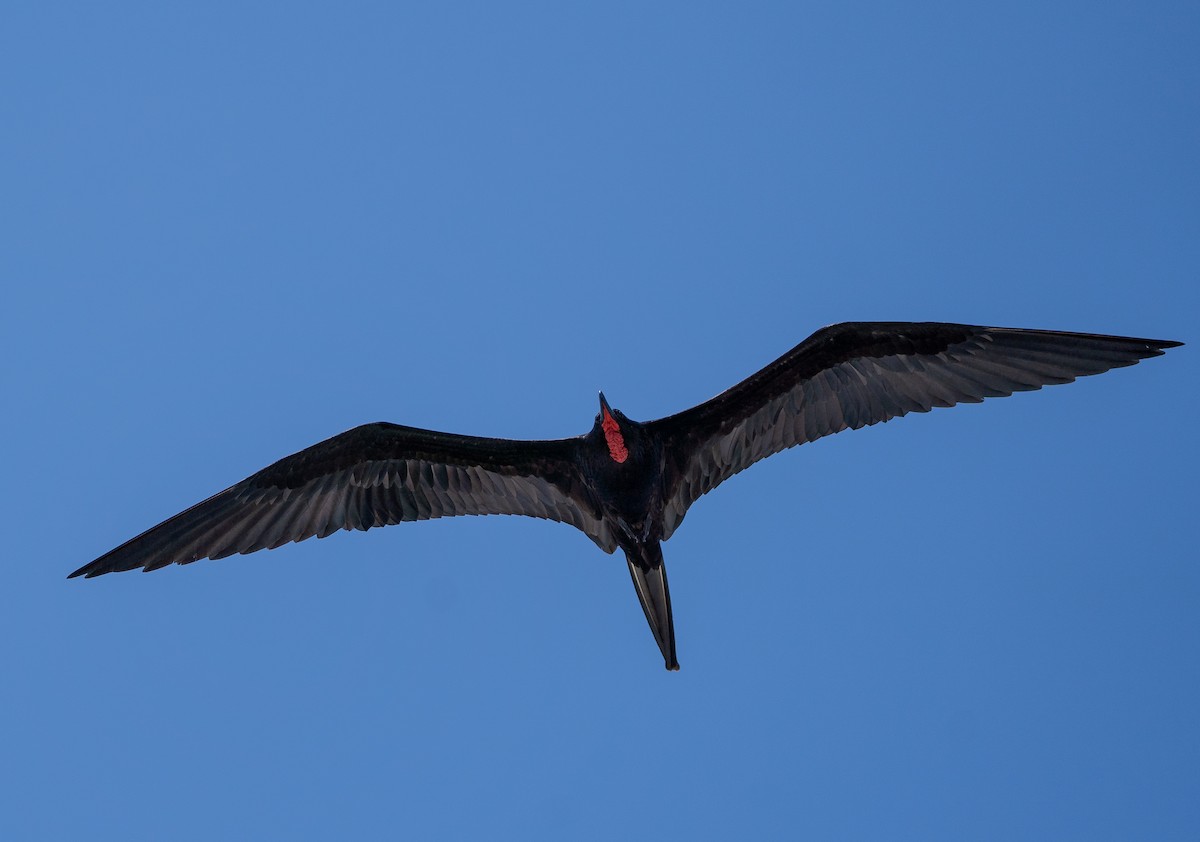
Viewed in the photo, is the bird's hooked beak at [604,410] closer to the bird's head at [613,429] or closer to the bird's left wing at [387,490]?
the bird's head at [613,429]

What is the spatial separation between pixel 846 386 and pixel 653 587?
7.44 ft

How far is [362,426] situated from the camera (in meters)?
9.75

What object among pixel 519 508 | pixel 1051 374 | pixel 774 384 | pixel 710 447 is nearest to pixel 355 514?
pixel 519 508

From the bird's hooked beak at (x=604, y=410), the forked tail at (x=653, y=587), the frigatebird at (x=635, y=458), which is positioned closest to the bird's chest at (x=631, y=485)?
the frigatebird at (x=635, y=458)

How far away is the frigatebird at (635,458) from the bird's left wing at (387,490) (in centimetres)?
1

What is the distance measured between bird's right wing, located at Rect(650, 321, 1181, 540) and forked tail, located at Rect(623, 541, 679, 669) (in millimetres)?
260

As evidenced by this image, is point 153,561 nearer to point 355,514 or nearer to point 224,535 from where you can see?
point 224,535

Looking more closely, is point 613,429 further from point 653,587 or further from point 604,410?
point 653,587

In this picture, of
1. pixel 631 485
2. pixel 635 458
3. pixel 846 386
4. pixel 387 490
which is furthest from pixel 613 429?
pixel 387 490

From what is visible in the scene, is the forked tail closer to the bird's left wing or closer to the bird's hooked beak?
the bird's left wing

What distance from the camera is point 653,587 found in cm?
932

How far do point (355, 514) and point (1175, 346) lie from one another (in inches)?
253

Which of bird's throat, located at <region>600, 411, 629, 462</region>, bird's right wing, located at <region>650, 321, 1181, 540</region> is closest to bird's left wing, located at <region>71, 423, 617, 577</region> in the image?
bird's throat, located at <region>600, 411, 629, 462</region>

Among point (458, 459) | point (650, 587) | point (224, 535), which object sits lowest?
point (650, 587)
